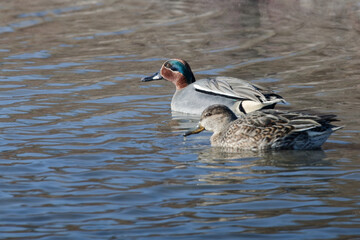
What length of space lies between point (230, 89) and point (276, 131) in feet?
8.73

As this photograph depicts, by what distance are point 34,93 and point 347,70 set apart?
510 cm

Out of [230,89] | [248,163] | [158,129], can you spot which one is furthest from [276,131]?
[230,89]

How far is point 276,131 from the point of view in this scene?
336 inches

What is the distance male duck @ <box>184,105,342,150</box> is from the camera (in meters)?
8.46

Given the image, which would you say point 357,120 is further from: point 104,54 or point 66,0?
point 66,0

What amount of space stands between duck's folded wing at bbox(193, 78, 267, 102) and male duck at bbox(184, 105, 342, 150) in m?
1.73

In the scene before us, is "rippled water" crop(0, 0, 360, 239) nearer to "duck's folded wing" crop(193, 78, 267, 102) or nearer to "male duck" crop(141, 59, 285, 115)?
"male duck" crop(141, 59, 285, 115)

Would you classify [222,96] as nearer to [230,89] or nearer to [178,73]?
[230,89]

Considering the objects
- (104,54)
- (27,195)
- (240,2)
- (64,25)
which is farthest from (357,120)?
(240,2)

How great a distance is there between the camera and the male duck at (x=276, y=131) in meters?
8.46

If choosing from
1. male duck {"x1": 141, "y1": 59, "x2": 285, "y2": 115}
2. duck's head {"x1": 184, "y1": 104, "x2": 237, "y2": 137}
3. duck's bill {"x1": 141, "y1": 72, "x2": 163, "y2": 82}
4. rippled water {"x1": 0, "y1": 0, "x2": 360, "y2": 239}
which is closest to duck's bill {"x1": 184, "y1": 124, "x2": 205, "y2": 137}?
duck's head {"x1": 184, "y1": 104, "x2": 237, "y2": 137}

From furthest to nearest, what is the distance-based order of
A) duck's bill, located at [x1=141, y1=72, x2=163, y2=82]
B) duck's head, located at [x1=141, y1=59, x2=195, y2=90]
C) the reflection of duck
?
duck's bill, located at [x1=141, y1=72, x2=163, y2=82] → duck's head, located at [x1=141, y1=59, x2=195, y2=90] → the reflection of duck

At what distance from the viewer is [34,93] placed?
12172 millimetres

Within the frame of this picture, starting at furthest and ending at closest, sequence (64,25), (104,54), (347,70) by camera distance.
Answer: (64,25) < (104,54) < (347,70)
